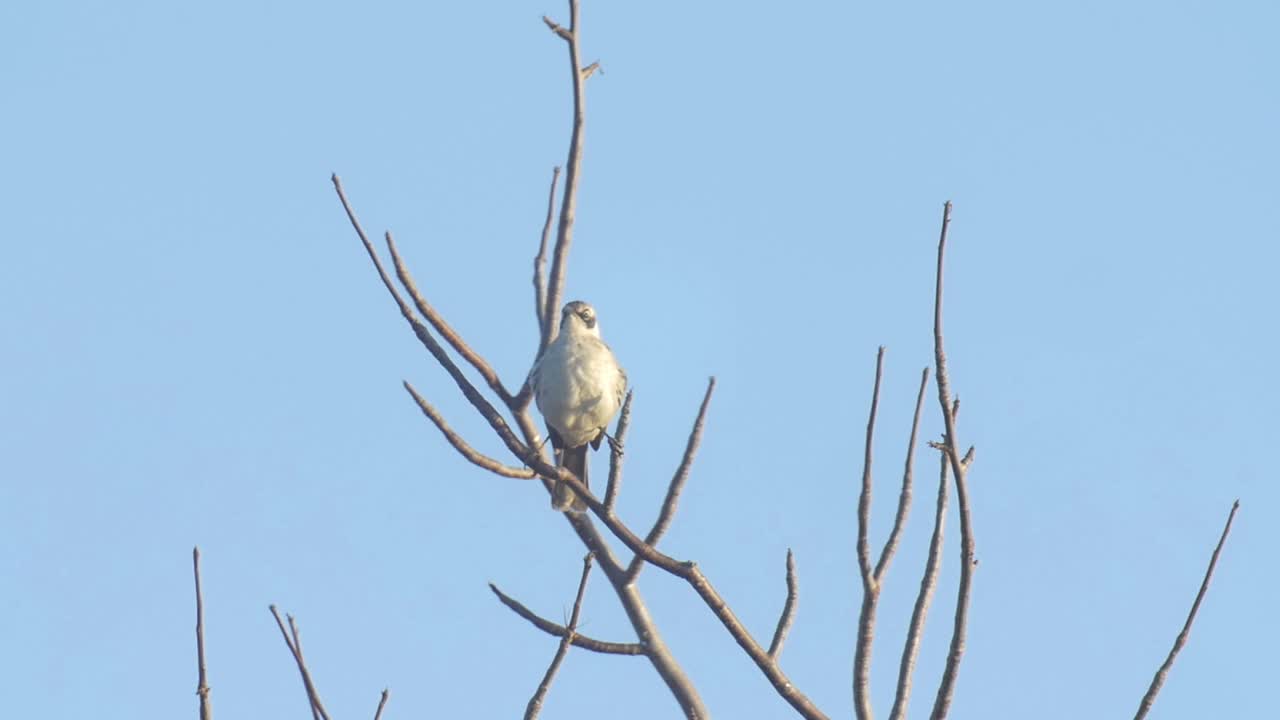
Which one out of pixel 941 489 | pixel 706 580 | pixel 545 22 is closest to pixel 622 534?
pixel 706 580

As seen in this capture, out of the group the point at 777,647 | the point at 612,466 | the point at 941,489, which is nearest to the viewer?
the point at 941,489

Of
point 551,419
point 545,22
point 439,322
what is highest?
point 551,419

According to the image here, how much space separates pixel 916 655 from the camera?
174 inches

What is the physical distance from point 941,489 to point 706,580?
0.80m

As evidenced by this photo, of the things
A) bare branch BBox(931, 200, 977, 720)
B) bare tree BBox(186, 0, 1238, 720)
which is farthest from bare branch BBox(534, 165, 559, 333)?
bare branch BBox(931, 200, 977, 720)

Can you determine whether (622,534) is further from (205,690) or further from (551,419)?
(551,419)

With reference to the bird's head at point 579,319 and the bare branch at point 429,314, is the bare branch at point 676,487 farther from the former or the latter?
the bird's head at point 579,319

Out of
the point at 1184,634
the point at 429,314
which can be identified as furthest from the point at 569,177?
the point at 1184,634

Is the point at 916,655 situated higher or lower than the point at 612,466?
lower

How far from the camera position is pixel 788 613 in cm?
491

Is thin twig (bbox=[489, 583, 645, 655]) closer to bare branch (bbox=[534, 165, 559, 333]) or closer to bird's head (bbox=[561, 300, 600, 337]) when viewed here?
bare branch (bbox=[534, 165, 559, 333])

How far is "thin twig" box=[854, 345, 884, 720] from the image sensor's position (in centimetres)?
426

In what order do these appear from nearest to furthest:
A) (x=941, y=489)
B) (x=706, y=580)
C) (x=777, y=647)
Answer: (x=706, y=580), (x=941, y=489), (x=777, y=647)

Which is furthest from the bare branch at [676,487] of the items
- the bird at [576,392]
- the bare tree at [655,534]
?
the bird at [576,392]
